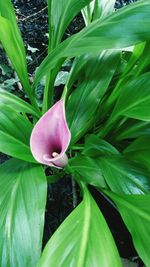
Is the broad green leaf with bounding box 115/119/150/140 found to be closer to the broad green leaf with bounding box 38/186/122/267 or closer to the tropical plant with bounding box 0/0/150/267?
the tropical plant with bounding box 0/0/150/267

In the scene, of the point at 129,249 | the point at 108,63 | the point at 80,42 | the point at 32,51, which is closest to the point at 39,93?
the point at 32,51

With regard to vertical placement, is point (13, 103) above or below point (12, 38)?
below

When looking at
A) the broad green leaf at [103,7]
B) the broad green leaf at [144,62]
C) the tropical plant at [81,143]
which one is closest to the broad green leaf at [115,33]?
the tropical plant at [81,143]

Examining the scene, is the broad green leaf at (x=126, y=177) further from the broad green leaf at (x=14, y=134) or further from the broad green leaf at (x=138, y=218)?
the broad green leaf at (x=14, y=134)

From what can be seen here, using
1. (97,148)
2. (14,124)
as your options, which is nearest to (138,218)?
(97,148)

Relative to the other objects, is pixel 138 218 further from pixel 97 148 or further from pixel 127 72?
pixel 127 72

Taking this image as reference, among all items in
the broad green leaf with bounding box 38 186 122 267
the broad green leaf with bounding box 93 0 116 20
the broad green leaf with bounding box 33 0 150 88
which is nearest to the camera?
the broad green leaf with bounding box 38 186 122 267

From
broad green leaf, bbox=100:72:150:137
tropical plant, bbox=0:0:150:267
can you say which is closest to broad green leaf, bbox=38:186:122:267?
tropical plant, bbox=0:0:150:267
